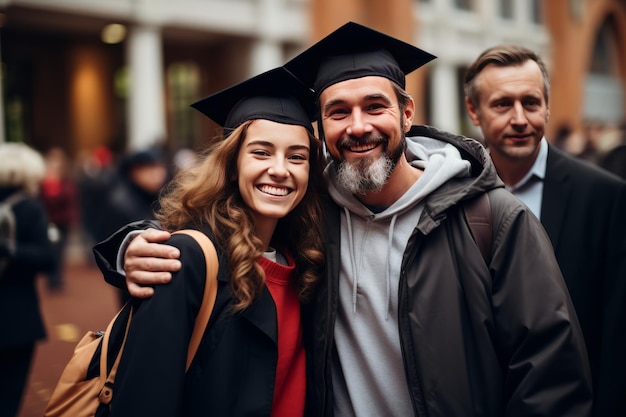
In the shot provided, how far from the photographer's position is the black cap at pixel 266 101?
98.0 inches

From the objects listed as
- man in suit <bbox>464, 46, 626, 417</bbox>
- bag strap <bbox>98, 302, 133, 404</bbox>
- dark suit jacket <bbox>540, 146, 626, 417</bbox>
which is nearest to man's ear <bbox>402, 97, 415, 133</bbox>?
man in suit <bbox>464, 46, 626, 417</bbox>

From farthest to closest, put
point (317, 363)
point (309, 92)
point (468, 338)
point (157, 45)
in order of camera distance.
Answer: point (157, 45), point (309, 92), point (317, 363), point (468, 338)

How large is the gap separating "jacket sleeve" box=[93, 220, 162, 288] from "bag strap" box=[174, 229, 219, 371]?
0.34 meters

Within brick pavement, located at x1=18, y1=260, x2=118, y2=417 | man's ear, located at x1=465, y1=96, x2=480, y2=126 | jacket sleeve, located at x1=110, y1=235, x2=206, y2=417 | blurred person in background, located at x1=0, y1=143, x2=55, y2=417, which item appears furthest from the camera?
brick pavement, located at x1=18, y1=260, x2=118, y2=417

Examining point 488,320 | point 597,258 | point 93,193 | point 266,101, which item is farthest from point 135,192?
point 93,193

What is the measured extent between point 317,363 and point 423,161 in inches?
37.2

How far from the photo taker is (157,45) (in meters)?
16.3

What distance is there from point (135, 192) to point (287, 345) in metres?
4.06

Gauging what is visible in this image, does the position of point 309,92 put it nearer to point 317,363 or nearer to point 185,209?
point 185,209

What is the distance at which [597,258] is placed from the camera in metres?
2.82

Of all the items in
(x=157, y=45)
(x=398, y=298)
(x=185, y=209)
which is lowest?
(x=398, y=298)

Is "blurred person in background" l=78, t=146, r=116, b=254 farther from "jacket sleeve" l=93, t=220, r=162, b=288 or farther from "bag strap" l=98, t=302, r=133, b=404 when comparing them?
"bag strap" l=98, t=302, r=133, b=404

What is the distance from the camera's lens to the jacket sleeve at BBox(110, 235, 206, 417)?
2.02 meters

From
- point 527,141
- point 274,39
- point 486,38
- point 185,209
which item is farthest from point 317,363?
point 486,38
